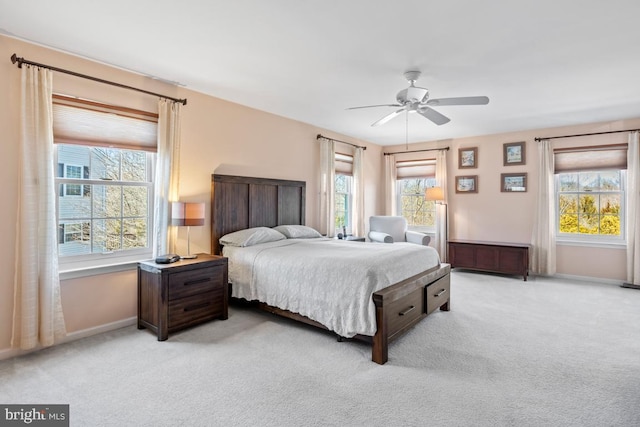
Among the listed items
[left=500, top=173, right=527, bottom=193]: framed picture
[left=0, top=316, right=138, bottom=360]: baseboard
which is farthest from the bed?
[left=500, top=173, right=527, bottom=193]: framed picture

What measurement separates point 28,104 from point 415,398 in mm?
3688

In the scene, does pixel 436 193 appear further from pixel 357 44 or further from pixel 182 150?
pixel 182 150

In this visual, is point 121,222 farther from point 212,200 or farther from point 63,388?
point 63,388

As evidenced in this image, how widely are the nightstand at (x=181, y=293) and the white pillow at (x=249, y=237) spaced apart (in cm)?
44

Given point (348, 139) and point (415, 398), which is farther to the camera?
point (348, 139)

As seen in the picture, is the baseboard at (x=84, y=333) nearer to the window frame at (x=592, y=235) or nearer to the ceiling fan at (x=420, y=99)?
the ceiling fan at (x=420, y=99)

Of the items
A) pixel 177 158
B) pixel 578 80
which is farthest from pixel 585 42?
pixel 177 158

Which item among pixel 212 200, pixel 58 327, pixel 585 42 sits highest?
pixel 585 42

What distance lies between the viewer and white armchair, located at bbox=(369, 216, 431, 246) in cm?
596

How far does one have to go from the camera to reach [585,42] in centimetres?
268

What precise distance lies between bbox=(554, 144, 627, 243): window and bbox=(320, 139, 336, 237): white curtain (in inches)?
148

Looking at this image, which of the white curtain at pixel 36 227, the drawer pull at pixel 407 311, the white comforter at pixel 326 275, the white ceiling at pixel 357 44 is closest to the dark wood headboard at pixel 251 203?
the white comforter at pixel 326 275

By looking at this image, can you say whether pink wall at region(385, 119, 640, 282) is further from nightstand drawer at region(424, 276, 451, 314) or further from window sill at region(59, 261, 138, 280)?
window sill at region(59, 261, 138, 280)

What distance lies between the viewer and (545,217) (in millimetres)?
5582
